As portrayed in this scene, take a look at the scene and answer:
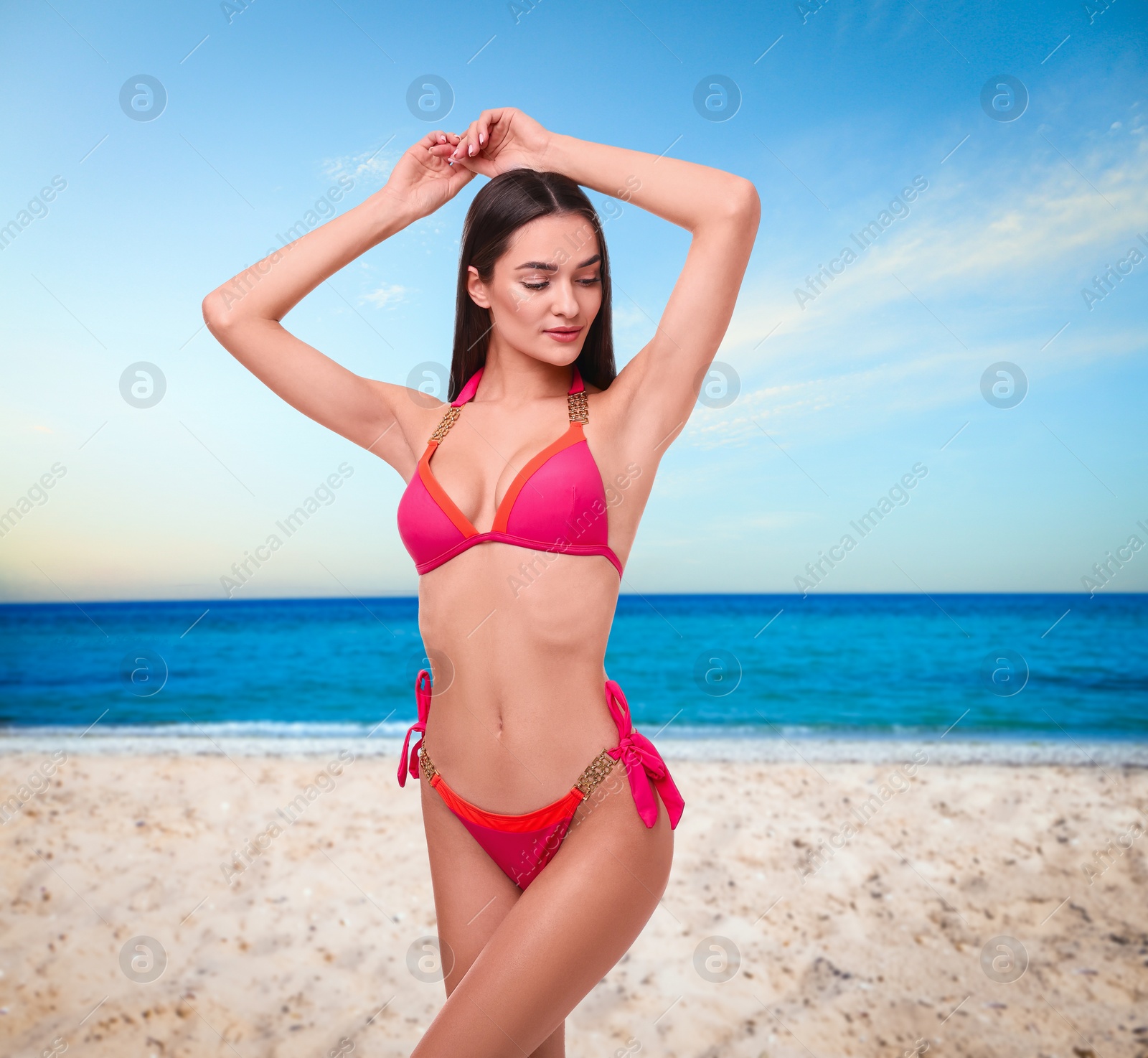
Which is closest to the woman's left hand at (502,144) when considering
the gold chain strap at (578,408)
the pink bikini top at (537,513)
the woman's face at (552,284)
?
the woman's face at (552,284)

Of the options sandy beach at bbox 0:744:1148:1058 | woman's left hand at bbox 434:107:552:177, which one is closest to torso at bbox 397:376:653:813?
woman's left hand at bbox 434:107:552:177

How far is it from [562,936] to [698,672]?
50.9ft

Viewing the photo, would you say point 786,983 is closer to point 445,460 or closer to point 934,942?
point 934,942

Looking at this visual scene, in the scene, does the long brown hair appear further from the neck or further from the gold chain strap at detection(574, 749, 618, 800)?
the gold chain strap at detection(574, 749, 618, 800)

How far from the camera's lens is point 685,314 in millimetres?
1978

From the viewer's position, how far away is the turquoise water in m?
13.2

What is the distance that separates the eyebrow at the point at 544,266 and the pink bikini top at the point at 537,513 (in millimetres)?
360

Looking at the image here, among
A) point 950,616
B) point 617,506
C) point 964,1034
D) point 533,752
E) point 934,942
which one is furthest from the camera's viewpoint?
point 950,616

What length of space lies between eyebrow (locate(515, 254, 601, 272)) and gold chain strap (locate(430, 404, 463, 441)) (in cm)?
46

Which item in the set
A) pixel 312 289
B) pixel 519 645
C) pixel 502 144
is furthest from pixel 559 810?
pixel 502 144

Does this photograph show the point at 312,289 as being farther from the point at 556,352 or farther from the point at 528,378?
the point at 556,352

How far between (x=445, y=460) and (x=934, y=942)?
4222 millimetres

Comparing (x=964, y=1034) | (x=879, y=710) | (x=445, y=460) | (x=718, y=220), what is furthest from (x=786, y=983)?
(x=879, y=710)

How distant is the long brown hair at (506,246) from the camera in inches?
82.0
